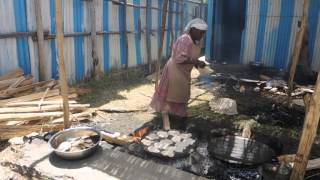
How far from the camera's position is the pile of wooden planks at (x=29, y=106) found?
529 centimetres

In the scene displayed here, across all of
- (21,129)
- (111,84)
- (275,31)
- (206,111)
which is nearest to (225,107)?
(206,111)

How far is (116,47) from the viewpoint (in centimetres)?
1023

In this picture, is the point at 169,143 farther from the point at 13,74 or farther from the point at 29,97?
the point at 13,74

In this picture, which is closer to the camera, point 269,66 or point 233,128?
point 233,128

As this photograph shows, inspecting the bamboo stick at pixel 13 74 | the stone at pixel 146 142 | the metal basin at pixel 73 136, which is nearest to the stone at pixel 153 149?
the stone at pixel 146 142

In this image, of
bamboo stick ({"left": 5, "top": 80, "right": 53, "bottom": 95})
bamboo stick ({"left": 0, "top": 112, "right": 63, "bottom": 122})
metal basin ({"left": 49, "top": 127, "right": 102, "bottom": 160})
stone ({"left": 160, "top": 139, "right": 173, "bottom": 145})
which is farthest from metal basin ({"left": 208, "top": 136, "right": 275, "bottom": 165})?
bamboo stick ({"left": 5, "top": 80, "right": 53, "bottom": 95})

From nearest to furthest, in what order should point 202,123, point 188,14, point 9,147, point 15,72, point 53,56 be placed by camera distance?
point 9,147 → point 202,123 → point 15,72 → point 53,56 → point 188,14

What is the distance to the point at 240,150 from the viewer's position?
464 centimetres

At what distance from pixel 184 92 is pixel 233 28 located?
9833 mm

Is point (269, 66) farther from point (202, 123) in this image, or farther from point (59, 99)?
point (59, 99)

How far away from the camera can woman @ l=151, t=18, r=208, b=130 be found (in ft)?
17.4

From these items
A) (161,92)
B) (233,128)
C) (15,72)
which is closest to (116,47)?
(15,72)

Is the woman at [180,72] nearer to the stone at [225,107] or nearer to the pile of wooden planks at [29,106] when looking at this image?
the stone at [225,107]

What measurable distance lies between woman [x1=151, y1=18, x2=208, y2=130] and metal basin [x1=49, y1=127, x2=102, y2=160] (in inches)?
56.7
